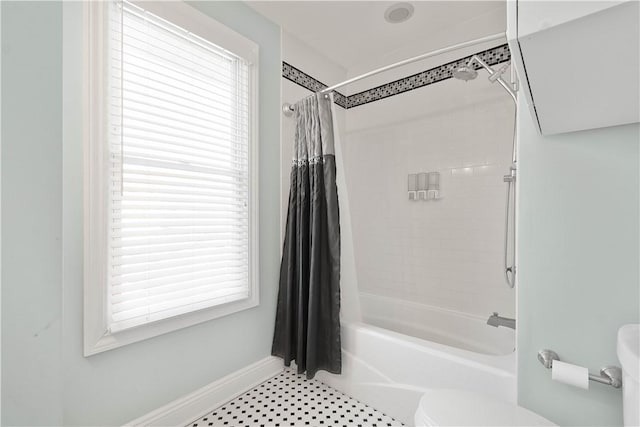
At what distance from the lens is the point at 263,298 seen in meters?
1.97

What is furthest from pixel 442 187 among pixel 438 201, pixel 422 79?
pixel 422 79

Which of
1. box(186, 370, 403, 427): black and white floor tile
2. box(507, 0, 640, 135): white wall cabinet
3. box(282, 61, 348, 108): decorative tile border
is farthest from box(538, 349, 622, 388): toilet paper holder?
box(282, 61, 348, 108): decorative tile border

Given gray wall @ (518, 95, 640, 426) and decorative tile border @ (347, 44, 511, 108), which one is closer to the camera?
gray wall @ (518, 95, 640, 426)

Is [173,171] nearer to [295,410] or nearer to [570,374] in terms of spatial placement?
[295,410]

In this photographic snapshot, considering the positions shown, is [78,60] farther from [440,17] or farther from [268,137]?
[440,17]

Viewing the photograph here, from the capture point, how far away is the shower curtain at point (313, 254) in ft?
5.90

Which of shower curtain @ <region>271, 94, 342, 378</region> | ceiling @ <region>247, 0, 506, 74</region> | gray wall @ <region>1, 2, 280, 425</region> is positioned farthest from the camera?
ceiling @ <region>247, 0, 506, 74</region>

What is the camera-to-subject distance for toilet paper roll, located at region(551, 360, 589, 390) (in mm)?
960

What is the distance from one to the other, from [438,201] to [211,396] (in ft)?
6.54

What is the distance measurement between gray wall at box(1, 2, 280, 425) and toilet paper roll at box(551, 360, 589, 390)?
1.31 metres

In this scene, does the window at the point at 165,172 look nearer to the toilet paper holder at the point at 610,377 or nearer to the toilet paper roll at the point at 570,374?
the toilet paper roll at the point at 570,374

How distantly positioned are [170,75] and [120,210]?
2.35ft

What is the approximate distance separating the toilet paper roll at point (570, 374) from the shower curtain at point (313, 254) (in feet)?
3.38

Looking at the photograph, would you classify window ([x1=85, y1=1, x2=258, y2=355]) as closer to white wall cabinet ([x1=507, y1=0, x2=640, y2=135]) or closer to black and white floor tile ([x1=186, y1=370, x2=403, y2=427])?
black and white floor tile ([x1=186, y1=370, x2=403, y2=427])
